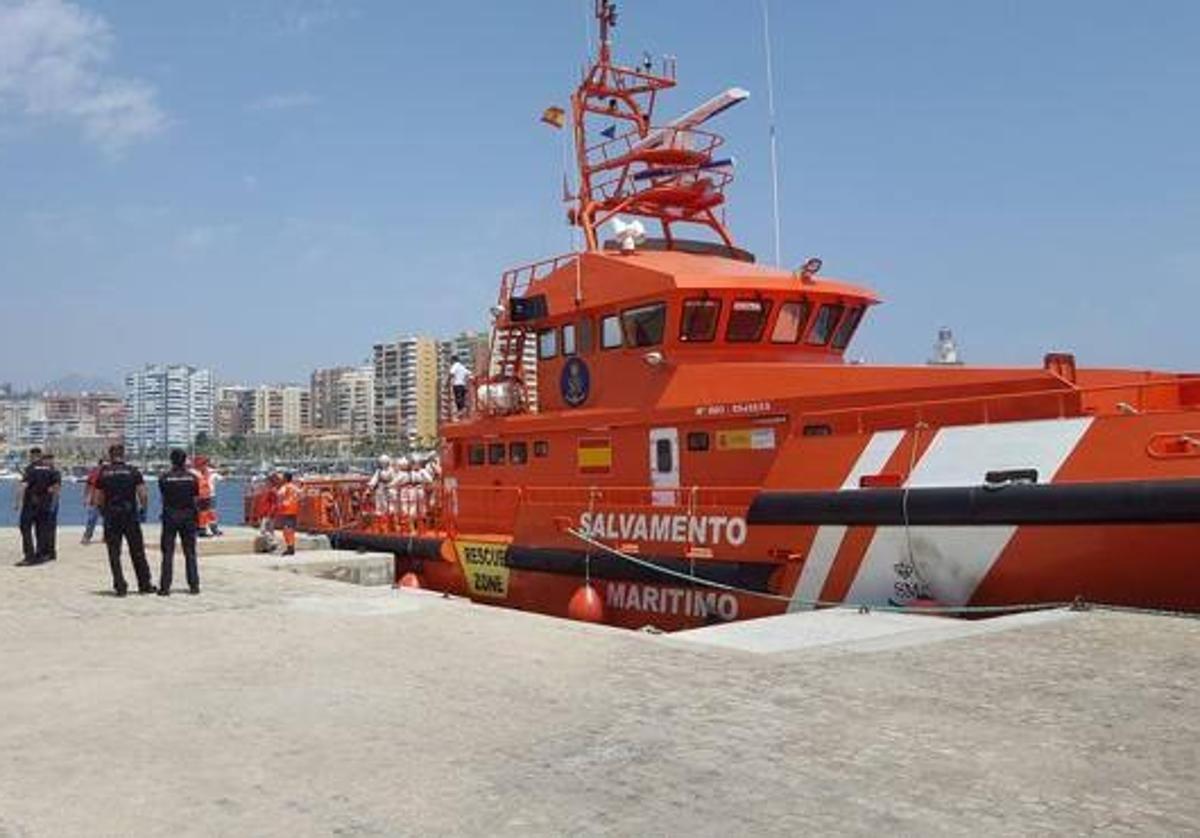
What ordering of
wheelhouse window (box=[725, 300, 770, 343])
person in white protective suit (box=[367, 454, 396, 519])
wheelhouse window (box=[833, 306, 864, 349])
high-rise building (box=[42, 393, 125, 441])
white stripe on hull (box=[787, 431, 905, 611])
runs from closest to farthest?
white stripe on hull (box=[787, 431, 905, 611])
wheelhouse window (box=[725, 300, 770, 343])
wheelhouse window (box=[833, 306, 864, 349])
person in white protective suit (box=[367, 454, 396, 519])
high-rise building (box=[42, 393, 125, 441])

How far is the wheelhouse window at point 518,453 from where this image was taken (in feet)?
43.6

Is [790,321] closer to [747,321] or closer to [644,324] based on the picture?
[747,321]

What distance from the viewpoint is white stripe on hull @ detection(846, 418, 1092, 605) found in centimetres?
809

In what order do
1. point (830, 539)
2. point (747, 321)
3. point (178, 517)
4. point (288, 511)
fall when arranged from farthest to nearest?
1. point (288, 511)
2. point (747, 321)
3. point (178, 517)
4. point (830, 539)

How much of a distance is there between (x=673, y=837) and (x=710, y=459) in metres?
7.33

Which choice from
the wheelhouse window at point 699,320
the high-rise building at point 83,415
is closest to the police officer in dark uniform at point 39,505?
the wheelhouse window at point 699,320

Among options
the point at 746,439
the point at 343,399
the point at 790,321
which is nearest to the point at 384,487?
the point at 790,321

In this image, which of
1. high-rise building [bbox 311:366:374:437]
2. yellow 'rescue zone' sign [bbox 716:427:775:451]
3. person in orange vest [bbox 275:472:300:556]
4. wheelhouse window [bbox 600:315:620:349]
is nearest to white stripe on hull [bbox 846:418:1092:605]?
yellow 'rescue zone' sign [bbox 716:427:775:451]

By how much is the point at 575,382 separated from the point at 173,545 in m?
4.71

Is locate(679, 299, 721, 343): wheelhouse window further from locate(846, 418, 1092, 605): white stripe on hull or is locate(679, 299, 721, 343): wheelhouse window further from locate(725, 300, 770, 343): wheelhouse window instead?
locate(846, 418, 1092, 605): white stripe on hull

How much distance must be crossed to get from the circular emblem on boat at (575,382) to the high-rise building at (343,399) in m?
73.6

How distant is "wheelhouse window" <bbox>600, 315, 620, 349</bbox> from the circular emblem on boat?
419 millimetres

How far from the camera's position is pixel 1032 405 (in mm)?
8453

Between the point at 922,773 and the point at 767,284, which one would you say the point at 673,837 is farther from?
the point at 767,284
